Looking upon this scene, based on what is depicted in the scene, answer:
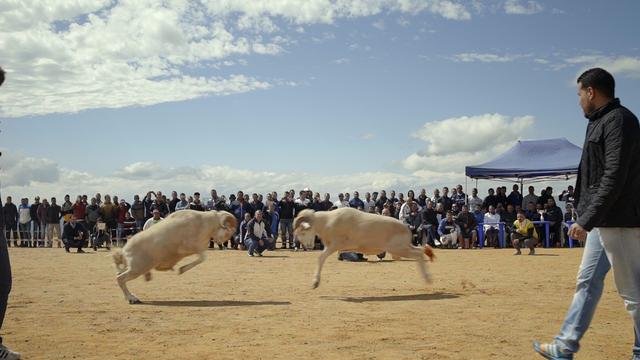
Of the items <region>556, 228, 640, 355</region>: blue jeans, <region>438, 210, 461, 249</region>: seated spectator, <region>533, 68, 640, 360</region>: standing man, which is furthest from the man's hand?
<region>438, 210, 461, 249</region>: seated spectator

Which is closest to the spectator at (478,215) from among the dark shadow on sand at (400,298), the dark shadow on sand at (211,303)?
the dark shadow on sand at (400,298)

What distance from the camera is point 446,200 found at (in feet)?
85.6

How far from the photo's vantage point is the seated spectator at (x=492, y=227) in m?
24.9

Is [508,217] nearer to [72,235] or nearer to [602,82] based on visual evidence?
[72,235]

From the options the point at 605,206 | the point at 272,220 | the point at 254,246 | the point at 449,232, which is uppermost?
the point at 605,206

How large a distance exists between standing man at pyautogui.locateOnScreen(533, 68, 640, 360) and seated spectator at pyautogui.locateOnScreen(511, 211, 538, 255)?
16.0m

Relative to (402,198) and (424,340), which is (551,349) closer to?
(424,340)

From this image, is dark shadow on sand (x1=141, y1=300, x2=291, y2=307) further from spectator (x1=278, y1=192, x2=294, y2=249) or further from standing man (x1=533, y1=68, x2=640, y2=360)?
spectator (x1=278, y1=192, x2=294, y2=249)

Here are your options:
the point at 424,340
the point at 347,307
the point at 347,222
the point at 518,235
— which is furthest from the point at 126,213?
the point at 424,340

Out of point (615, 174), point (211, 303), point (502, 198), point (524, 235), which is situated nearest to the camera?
point (615, 174)

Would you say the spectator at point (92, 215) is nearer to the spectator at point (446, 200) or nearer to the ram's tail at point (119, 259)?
the spectator at point (446, 200)

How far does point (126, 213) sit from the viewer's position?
28.4 meters

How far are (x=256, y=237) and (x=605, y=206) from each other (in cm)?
1759

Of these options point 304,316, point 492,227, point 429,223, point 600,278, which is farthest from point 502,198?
point 600,278
